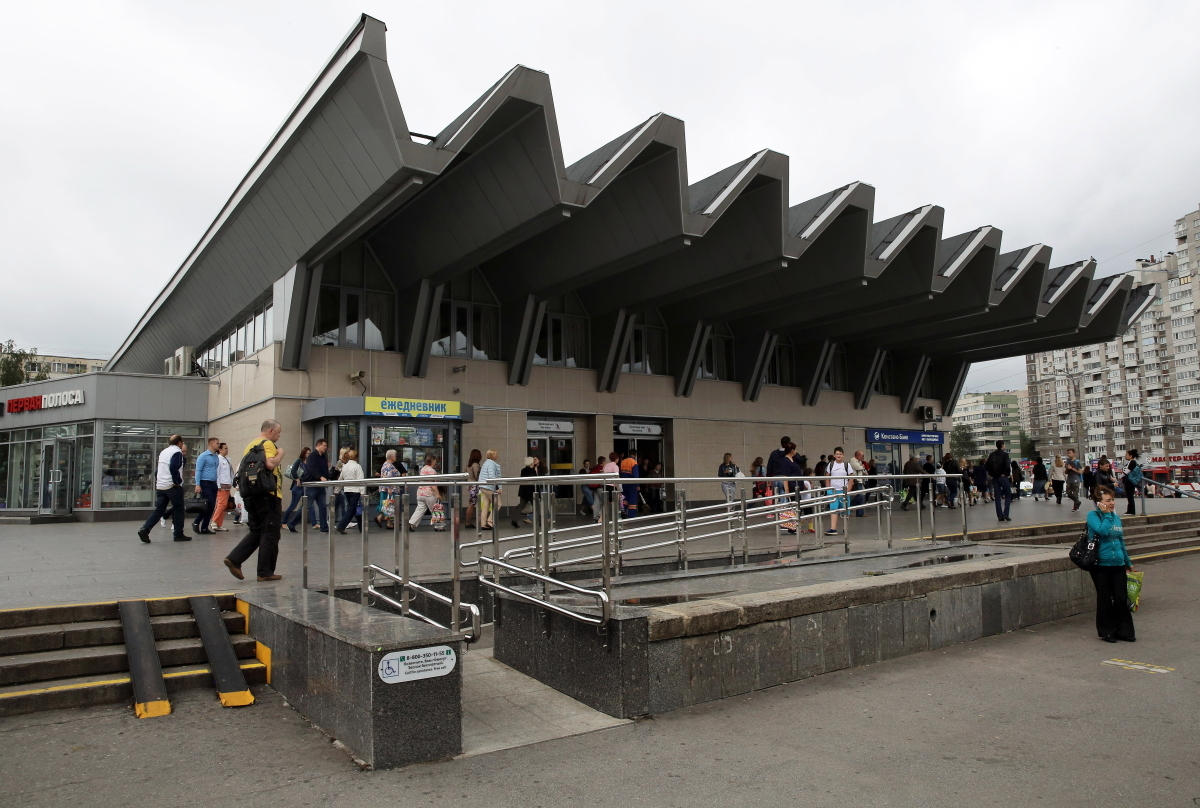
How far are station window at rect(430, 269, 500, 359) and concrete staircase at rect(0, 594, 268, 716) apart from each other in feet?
54.0

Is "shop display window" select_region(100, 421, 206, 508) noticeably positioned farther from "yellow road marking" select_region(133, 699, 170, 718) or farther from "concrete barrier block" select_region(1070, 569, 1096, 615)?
"concrete barrier block" select_region(1070, 569, 1096, 615)

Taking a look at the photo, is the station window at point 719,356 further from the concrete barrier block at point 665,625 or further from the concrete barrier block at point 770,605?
the concrete barrier block at point 665,625

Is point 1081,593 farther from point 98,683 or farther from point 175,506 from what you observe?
point 175,506

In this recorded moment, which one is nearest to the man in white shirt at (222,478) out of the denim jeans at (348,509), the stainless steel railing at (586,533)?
the stainless steel railing at (586,533)

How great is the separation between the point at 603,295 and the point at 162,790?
21608 millimetres

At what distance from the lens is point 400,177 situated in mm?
15250

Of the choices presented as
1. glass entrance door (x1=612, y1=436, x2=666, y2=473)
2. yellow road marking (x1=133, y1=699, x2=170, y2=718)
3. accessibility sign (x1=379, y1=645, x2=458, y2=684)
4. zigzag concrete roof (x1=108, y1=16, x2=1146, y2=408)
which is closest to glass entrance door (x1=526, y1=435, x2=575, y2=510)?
glass entrance door (x1=612, y1=436, x2=666, y2=473)

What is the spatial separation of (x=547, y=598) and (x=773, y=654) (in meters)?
1.71

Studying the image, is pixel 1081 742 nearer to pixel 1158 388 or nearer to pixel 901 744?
pixel 901 744

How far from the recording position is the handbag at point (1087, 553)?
8.02m

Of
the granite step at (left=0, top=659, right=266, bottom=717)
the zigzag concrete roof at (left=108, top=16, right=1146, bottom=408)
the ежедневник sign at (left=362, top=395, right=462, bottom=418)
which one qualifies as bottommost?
the granite step at (left=0, top=659, right=266, bottom=717)

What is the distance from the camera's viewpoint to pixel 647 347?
27609mm

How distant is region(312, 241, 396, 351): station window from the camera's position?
70.1ft

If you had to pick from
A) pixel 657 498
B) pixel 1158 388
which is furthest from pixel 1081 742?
pixel 1158 388
